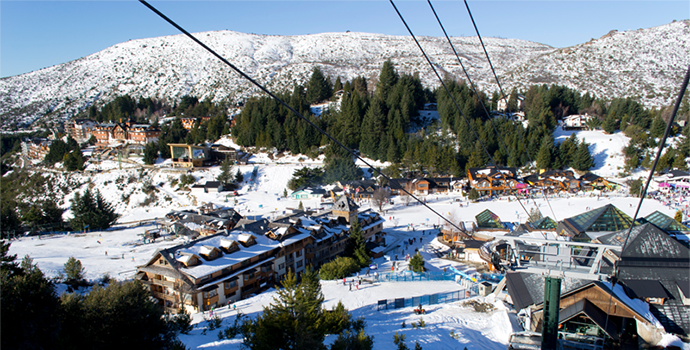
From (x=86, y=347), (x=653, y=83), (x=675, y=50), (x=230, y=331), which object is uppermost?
(x=675, y=50)

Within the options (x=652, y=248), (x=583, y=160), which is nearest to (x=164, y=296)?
(x=652, y=248)

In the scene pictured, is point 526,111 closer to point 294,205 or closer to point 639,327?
point 294,205

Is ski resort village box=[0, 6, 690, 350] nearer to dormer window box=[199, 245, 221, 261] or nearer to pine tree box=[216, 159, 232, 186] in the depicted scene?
dormer window box=[199, 245, 221, 261]

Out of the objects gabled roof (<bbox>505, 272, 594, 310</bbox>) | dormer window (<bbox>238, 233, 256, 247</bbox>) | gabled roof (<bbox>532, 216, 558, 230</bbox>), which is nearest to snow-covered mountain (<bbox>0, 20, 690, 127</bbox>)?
gabled roof (<bbox>532, 216, 558, 230</bbox>)

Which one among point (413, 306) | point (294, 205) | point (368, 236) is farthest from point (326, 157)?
point (413, 306)

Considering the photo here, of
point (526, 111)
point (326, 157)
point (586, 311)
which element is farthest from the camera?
point (526, 111)

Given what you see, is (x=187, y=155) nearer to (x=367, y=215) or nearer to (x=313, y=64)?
(x=367, y=215)
